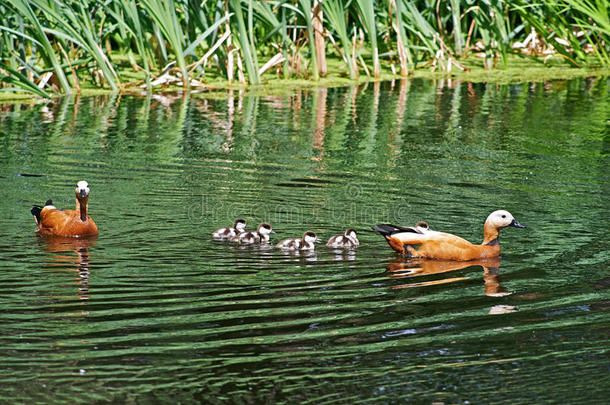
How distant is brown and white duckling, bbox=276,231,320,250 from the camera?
771 centimetres

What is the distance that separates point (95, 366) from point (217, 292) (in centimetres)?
151

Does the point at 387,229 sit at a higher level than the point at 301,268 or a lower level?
higher

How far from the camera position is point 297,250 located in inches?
306

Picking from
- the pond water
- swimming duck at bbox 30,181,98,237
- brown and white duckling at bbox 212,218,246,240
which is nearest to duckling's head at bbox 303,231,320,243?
the pond water

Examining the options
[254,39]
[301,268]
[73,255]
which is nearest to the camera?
[301,268]

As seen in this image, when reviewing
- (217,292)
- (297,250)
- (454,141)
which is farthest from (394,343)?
(454,141)

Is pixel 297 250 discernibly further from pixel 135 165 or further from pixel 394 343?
pixel 135 165

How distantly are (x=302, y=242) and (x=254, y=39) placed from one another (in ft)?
35.1

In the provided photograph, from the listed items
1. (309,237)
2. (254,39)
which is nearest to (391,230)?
(309,237)

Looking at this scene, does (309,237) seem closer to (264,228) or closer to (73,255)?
(264,228)

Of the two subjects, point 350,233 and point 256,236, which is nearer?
point 350,233

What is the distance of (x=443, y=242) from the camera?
25.2 feet

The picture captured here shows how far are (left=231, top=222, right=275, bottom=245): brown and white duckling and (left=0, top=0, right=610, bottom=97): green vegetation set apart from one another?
6250 mm

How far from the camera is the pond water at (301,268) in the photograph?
497cm
